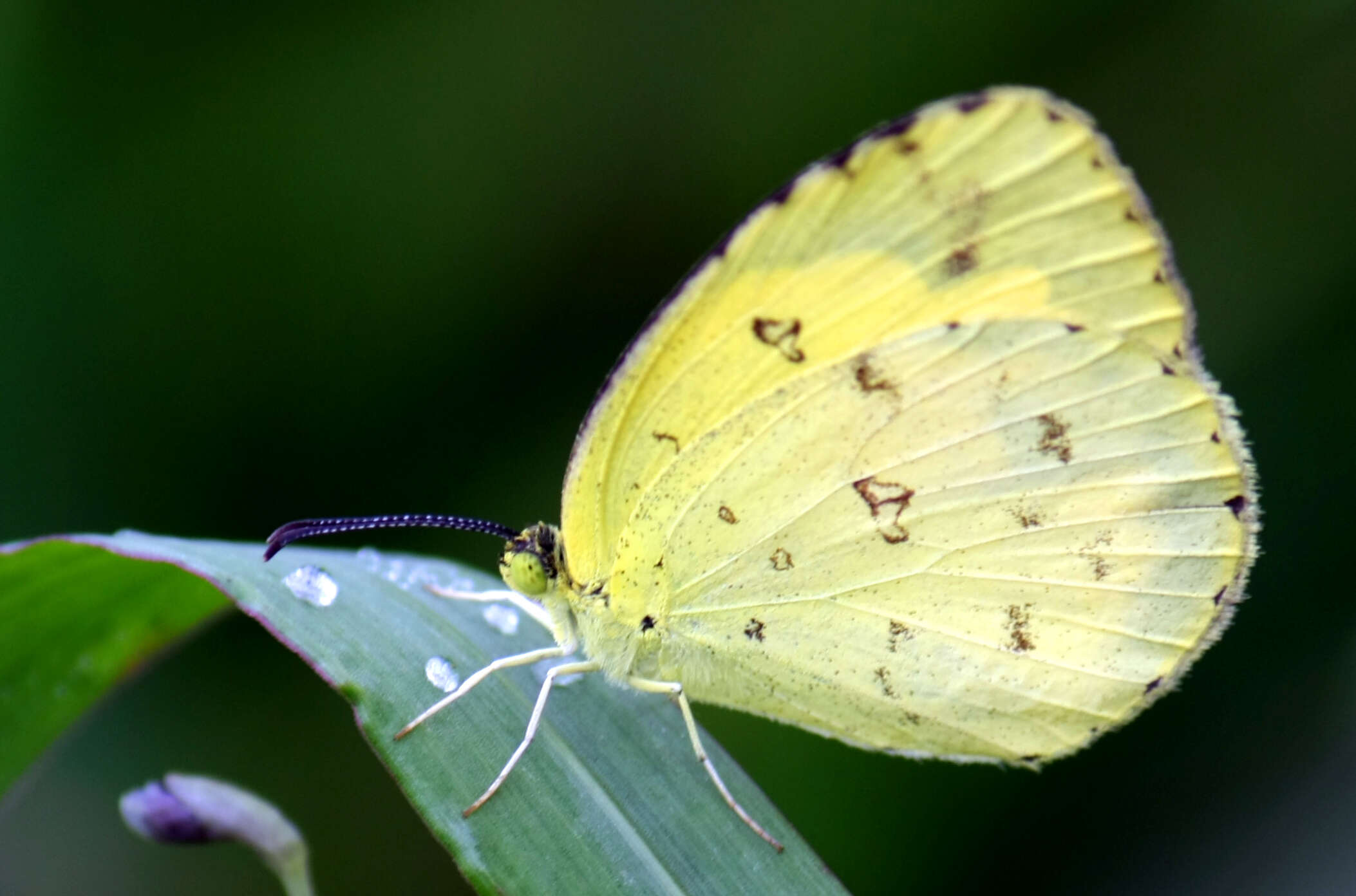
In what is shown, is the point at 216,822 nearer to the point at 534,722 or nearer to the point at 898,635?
the point at 534,722

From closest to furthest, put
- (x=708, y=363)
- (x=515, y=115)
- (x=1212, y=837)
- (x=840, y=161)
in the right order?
(x=840, y=161) < (x=708, y=363) < (x=1212, y=837) < (x=515, y=115)

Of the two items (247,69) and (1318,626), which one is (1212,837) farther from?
(247,69)

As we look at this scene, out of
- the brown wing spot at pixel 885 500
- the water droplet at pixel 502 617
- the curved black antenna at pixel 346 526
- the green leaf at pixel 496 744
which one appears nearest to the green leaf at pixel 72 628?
the green leaf at pixel 496 744

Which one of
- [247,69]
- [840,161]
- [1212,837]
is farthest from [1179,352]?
[247,69]

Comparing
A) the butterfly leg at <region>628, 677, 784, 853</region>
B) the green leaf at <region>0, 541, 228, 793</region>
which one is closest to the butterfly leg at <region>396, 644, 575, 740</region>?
the butterfly leg at <region>628, 677, 784, 853</region>

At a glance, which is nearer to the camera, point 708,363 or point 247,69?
point 708,363

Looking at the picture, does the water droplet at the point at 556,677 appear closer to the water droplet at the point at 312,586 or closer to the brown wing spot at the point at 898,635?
the water droplet at the point at 312,586

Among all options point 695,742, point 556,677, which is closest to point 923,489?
point 695,742
